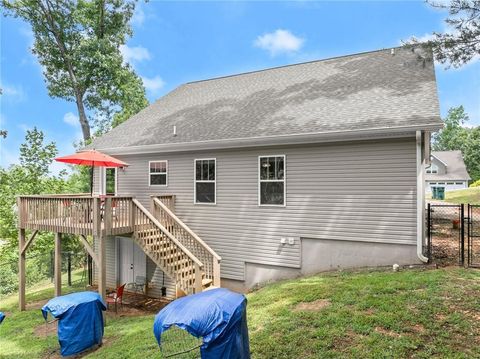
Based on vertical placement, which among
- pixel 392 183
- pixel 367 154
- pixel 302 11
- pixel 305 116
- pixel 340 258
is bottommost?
pixel 340 258

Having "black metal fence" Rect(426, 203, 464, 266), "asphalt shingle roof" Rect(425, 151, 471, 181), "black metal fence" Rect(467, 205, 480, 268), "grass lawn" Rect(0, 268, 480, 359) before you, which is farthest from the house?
"asphalt shingle roof" Rect(425, 151, 471, 181)

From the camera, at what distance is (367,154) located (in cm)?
774

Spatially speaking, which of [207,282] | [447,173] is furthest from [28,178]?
[447,173]

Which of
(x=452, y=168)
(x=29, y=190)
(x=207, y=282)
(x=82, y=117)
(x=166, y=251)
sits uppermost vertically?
(x=82, y=117)

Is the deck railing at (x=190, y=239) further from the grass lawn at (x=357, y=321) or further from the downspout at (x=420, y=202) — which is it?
the downspout at (x=420, y=202)

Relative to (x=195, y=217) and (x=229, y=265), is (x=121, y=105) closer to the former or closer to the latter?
(x=195, y=217)

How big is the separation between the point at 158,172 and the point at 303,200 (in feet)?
16.9

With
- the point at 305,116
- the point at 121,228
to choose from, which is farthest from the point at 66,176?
the point at 305,116

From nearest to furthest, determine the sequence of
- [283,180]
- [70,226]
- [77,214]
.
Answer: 1. [283,180]
2. [77,214]
3. [70,226]

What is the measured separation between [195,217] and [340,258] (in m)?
4.56

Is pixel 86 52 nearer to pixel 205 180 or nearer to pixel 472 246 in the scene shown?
pixel 205 180

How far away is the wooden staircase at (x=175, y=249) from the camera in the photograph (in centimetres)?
830

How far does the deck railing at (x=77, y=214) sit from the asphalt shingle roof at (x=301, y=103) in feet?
9.01

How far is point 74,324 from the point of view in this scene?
681 centimetres
